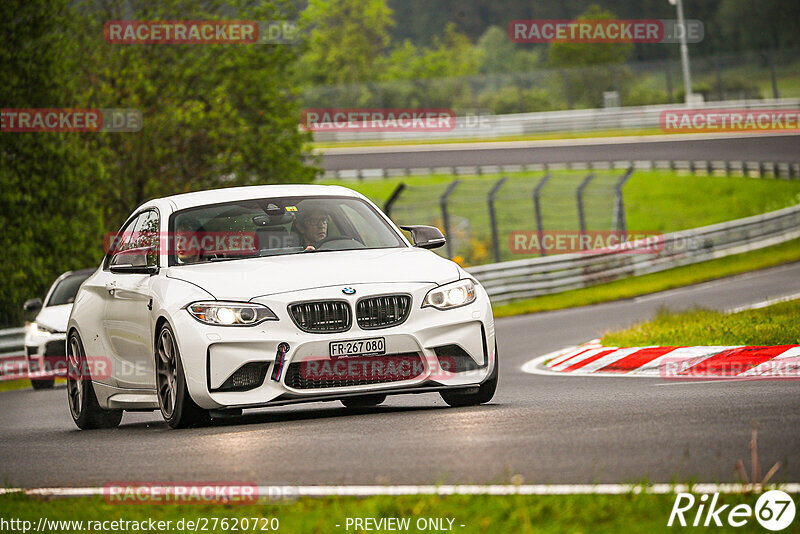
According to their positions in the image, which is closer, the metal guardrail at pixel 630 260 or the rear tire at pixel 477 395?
the rear tire at pixel 477 395

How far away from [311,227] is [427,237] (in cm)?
89

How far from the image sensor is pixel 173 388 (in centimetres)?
936

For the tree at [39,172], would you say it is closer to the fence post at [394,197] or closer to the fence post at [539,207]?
the fence post at [394,197]

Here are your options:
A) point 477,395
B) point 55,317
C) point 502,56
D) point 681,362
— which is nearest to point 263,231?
point 477,395

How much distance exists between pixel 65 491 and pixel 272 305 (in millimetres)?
2373

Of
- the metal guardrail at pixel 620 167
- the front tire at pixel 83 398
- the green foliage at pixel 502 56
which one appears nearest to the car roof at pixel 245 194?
the front tire at pixel 83 398

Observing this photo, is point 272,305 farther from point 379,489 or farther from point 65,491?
point 379,489

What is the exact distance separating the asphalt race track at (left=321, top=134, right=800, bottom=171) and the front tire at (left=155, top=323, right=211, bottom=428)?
39.9 metres

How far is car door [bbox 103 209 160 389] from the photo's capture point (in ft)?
32.7

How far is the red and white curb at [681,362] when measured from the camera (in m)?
11.4

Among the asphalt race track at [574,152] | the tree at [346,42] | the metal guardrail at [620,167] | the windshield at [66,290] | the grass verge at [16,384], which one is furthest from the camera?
the tree at [346,42]

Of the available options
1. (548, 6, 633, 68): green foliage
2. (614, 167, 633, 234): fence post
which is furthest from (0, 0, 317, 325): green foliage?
(548, 6, 633, 68): green foliage

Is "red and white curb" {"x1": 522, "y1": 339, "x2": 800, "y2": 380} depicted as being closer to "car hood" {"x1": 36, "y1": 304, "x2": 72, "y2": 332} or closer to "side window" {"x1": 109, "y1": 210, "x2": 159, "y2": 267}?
"side window" {"x1": 109, "y1": 210, "x2": 159, "y2": 267}

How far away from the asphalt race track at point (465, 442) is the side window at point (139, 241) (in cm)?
124
